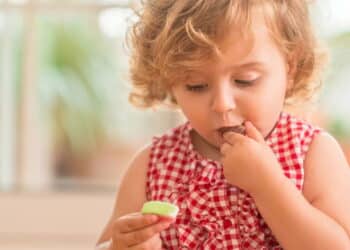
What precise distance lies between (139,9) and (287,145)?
0.29 meters

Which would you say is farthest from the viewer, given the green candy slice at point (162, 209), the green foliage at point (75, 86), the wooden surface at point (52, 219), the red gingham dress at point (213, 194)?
the green foliage at point (75, 86)

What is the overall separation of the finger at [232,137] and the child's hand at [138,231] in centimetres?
14

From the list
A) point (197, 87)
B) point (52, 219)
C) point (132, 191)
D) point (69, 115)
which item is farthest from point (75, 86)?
point (197, 87)

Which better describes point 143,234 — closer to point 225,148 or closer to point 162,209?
point 162,209

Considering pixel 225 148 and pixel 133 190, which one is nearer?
pixel 225 148

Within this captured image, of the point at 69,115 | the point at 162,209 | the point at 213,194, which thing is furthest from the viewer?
the point at 69,115

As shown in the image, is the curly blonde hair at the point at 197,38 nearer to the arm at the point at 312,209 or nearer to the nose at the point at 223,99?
the nose at the point at 223,99

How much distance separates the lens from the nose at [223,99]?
1065mm

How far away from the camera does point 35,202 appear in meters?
2.05

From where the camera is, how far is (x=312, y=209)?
1.09 m

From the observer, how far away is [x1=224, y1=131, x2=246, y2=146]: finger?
3.64 feet

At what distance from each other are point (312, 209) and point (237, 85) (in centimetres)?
19

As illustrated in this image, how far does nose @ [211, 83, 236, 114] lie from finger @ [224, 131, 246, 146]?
48mm

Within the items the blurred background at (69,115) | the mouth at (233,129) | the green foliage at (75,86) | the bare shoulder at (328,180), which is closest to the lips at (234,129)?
the mouth at (233,129)
